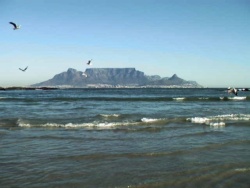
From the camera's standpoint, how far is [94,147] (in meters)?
14.0

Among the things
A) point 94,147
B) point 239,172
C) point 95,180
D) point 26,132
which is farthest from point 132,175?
point 26,132

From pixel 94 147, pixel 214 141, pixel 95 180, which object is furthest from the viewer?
pixel 214 141

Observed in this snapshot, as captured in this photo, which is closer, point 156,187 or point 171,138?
point 156,187

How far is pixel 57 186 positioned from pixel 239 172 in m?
5.49

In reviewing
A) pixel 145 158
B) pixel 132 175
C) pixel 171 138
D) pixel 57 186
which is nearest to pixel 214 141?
pixel 171 138

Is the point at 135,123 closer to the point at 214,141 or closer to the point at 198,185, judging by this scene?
the point at 214,141

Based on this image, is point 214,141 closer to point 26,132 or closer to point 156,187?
point 156,187

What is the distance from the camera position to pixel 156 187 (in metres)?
8.98

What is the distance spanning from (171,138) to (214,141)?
6.63ft

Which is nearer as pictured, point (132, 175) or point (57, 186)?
point (57, 186)

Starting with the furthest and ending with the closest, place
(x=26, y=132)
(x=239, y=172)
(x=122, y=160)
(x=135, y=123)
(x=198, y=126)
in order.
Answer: (x=135, y=123) → (x=198, y=126) → (x=26, y=132) → (x=122, y=160) → (x=239, y=172)

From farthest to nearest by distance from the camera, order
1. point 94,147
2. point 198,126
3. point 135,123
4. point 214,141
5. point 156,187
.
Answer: point 135,123 < point 198,126 < point 214,141 < point 94,147 < point 156,187

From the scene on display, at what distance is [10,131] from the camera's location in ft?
61.5

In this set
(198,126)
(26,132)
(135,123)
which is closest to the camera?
(26,132)
